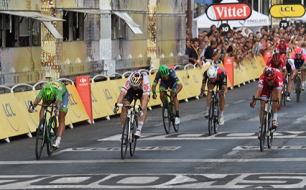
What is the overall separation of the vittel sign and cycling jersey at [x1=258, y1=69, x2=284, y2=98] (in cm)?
1927

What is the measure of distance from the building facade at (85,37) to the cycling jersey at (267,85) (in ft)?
25.4

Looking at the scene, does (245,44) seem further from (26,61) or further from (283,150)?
(283,150)

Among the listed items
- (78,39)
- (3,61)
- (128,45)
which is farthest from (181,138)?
(128,45)

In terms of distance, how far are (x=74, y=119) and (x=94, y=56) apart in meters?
6.83

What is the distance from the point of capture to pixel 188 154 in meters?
12.2

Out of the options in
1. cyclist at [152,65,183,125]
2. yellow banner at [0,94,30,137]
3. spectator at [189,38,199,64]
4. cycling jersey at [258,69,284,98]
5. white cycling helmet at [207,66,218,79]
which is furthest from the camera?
spectator at [189,38,199,64]

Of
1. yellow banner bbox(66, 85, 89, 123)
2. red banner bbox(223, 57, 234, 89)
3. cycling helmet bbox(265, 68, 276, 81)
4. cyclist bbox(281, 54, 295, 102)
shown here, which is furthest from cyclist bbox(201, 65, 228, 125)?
red banner bbox(223, 57, 234, 89)

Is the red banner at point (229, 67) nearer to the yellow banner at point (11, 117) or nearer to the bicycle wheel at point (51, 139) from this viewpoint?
the yellow banner at point (11, 117)

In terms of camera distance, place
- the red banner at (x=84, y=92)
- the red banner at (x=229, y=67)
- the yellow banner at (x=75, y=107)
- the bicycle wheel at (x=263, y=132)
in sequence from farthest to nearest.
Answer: the red banner at (x=229, y=67) → the red banner at (x=84, y=92) → the yellow banner at (x=75, y=107) → the bicycle wheel at (x=263, y=132)

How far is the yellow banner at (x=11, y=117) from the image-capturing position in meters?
14.7

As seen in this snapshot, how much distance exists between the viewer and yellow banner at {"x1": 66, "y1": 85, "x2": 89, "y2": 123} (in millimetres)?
17156

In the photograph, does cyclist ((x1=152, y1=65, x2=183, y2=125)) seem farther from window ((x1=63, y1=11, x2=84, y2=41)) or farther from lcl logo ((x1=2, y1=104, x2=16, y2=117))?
window ((x1=63, y1=11, x2=84, y2=41))

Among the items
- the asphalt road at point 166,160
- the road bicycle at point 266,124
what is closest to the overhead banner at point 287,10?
the asphalt road at point 166,160

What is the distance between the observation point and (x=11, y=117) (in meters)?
14.9
